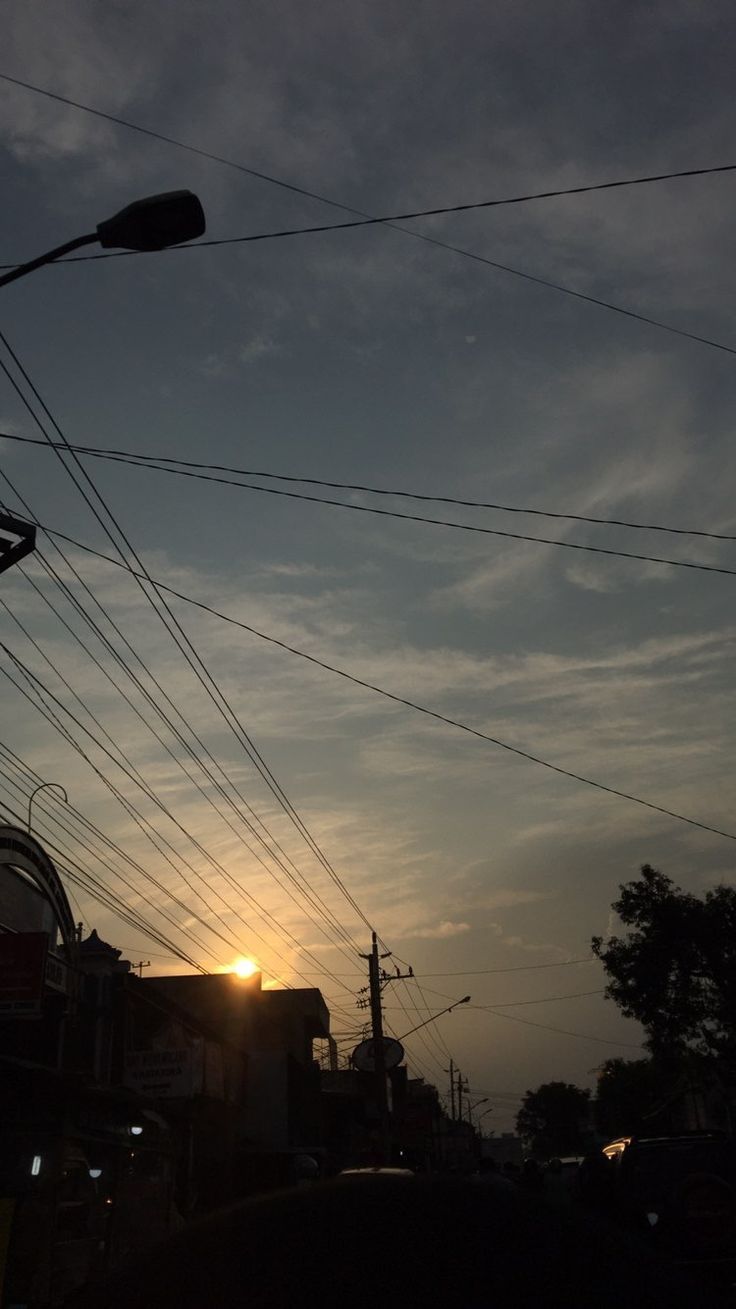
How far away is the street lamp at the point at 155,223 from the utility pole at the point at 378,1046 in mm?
30394

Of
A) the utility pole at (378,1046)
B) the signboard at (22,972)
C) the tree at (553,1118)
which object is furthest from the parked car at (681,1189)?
the tree at (553,1118)

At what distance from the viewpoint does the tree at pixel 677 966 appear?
3991 centimetres

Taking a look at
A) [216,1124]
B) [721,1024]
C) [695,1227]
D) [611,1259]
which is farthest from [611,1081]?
[611,1259]

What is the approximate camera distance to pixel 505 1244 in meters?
1.74

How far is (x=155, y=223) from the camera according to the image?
8.76 metres

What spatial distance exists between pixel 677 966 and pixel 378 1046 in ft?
38.1

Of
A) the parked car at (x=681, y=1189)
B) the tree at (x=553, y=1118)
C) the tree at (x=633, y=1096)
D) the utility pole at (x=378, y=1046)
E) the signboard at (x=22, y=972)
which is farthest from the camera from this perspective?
the tree at (x=553, y=1118)

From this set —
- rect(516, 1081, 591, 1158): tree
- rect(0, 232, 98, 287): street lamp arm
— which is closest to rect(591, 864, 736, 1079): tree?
rect(0, 232, 98, 287): street lamp arm

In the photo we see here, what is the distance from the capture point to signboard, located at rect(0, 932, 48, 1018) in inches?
538

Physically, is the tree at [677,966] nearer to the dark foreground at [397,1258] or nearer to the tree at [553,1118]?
the dark foreground at [397,1258]

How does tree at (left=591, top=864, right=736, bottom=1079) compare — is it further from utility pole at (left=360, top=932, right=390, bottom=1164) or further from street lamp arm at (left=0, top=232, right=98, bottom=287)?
street lamp arm at (left=0, top=232, right=98, bottom=287)

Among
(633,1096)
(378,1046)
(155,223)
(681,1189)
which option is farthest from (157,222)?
(633,1096)

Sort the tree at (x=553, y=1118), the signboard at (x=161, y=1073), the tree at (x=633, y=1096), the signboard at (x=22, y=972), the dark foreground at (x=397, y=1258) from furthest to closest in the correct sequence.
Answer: the tree at (x=553, y=1118)
the tree at (x=633, y=1096)
the signboard at (x=161, y=1073)
the signboard at (x=22, y=972)
the dark foreground at (x=397, y=1258)

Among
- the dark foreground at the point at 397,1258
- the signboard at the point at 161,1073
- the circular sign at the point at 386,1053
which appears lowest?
the dark foreground at the point at 397,1258
